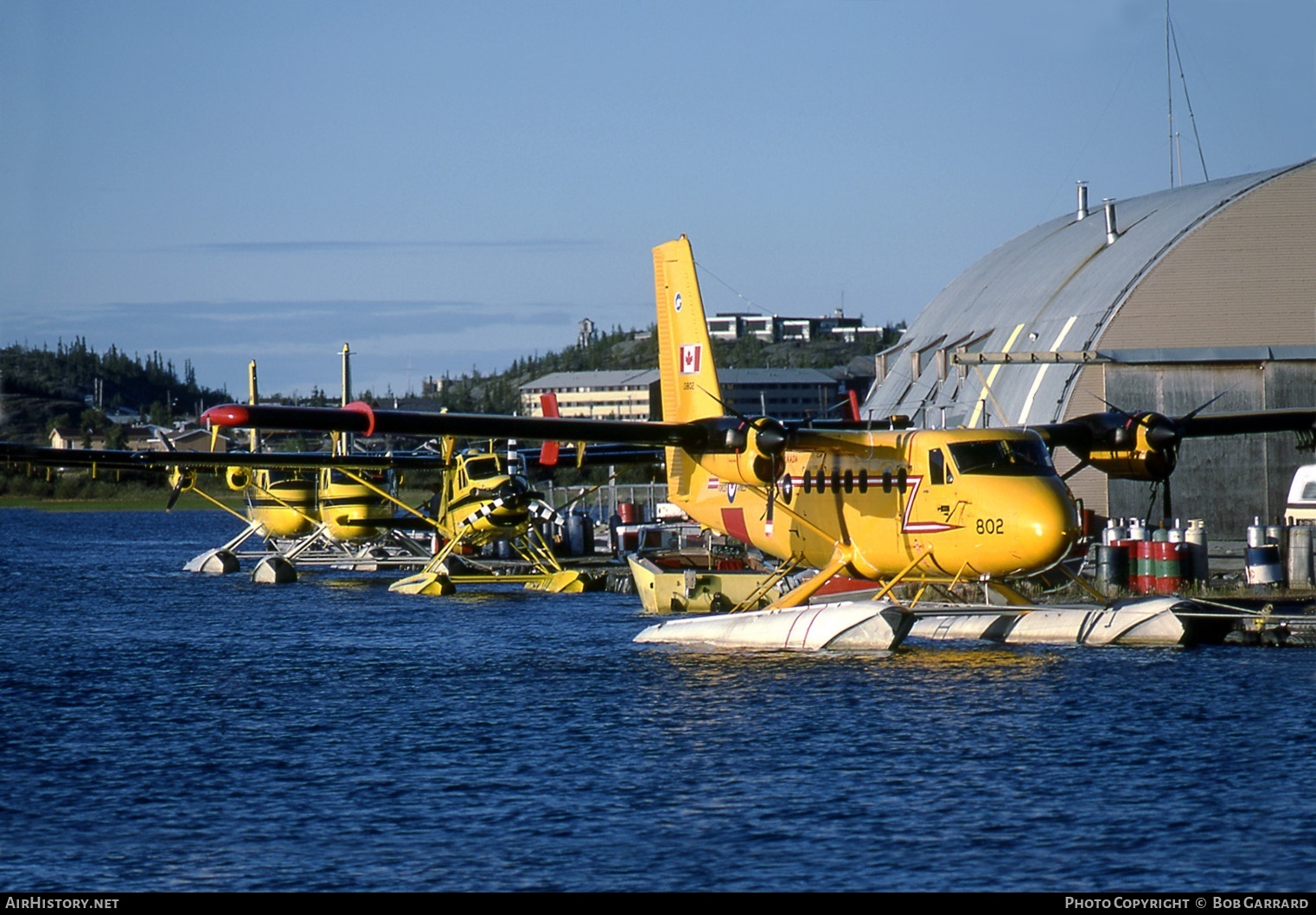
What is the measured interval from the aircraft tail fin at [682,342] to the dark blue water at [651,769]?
447 centimetres

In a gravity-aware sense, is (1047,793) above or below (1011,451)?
below

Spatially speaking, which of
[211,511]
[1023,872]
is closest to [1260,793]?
[1023,872]

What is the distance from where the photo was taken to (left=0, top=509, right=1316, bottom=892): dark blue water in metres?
12.1

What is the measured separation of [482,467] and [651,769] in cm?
2376

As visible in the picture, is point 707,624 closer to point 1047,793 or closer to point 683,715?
Answer: point 683,715

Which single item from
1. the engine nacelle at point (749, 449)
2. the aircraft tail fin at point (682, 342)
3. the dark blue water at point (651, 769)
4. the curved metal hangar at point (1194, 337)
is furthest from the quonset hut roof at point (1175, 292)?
the dark blue water at point (651, 769)

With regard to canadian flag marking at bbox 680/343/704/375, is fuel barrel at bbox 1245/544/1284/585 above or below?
below

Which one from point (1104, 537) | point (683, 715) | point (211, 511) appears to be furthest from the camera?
point (211, 511)

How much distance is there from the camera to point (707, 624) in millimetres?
24641

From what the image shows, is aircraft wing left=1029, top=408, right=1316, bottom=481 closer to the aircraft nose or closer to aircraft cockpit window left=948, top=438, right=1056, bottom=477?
aircraft cockpit window left=948, top=438, right=1056, bottom=477

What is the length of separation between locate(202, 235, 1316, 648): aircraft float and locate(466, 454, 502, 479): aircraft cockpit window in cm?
1177

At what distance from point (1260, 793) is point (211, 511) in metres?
179

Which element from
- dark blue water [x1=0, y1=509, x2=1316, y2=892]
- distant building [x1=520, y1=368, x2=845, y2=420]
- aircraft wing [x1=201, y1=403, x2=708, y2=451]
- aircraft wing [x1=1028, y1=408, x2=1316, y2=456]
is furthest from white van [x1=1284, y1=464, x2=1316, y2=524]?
distant building [x1=520, y1=368, x2=845, y2=420]
